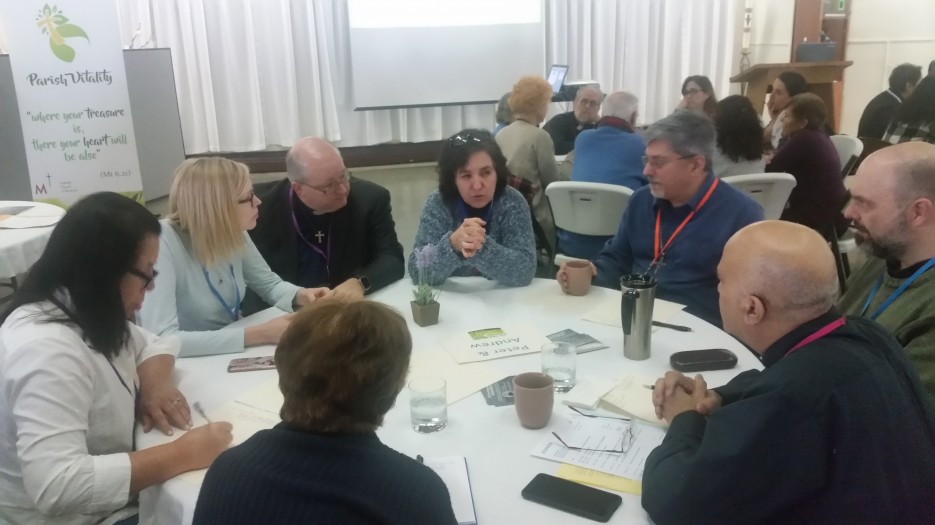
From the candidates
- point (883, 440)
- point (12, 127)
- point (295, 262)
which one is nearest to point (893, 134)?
point (295, 262)

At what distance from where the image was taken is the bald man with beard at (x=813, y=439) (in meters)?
1.04

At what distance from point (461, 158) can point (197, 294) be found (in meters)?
1.05

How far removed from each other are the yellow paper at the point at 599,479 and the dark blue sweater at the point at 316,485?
1.07 feet

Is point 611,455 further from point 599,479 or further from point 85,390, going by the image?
point 85,390

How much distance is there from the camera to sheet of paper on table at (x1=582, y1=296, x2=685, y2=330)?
6.67ft

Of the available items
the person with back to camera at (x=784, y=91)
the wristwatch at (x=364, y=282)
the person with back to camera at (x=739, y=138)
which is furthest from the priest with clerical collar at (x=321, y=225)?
the person with back to camera at (x=784, y=91)

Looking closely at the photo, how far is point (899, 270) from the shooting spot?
1807 mm

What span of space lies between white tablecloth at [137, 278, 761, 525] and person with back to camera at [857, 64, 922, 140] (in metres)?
4.97

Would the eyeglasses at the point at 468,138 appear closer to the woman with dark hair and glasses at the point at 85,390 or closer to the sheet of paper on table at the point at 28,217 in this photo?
the woman with dark hair and glasses at the point at 85,390

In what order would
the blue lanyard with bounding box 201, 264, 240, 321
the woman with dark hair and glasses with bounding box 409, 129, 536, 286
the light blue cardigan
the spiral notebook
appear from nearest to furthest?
the spiral notebook
the light blue cardigan
the blue lanyard with bounding box 201, 264, 240, 321
the woman with dark hair and glasses with bounding box 409, 129, 536, 286

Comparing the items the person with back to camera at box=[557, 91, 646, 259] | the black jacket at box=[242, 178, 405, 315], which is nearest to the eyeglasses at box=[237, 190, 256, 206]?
the black jacket at box=[242, 178, 405, 315]

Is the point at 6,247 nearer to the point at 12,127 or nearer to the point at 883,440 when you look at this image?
the point at 12,127

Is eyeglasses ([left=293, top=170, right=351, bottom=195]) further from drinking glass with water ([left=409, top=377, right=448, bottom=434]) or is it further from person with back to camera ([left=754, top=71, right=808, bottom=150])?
person with back to camera ([left=754, top=71, right=808, bottom=150])

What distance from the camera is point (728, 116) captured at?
3891mm
